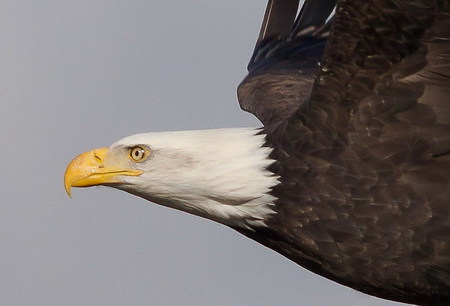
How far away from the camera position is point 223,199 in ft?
36.6

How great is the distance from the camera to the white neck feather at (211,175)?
1111 centimetres

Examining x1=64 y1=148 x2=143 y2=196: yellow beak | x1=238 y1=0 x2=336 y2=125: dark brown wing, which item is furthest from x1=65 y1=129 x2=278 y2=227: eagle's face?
x1=238 y1=0 x2=336 y2=125: dark brown wing

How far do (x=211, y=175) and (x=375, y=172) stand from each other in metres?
1.20

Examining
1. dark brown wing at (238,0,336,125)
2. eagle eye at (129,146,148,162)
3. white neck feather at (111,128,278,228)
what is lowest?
dark brown wing at (238,0,336,125)

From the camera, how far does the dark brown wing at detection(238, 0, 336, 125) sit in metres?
14.9

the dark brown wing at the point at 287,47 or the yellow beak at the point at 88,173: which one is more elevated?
the yellow beak at the point at 88,173

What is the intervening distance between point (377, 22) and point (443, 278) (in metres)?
1.93

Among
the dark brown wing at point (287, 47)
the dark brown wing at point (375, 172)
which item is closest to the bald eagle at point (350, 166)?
the dark brown wing at point (375, 172)

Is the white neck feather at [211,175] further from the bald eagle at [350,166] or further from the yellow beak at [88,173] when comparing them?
the yellow beak at [88,173]

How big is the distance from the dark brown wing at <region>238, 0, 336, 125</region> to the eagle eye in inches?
134

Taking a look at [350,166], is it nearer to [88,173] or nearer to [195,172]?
[195,172]

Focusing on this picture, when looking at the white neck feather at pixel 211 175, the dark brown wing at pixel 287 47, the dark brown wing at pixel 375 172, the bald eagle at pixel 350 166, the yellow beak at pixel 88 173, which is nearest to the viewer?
the bald eagle at pixel 350 166

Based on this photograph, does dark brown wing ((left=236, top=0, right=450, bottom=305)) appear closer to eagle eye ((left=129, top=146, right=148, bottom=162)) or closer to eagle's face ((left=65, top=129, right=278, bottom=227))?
eagle's face ((left=65, top=129, right=278, bottom=227))

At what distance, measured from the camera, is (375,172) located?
10812 mm
